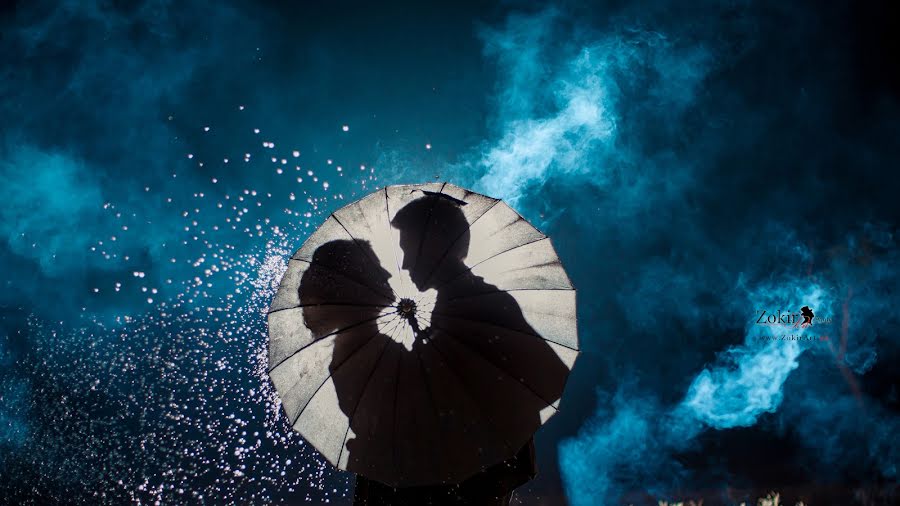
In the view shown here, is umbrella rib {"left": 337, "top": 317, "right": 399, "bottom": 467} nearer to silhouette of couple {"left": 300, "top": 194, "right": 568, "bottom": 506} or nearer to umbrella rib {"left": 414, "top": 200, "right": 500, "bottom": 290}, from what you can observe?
silhouette of couple {"left": 300, "top": 194, "right": 568, "bottom": 506}

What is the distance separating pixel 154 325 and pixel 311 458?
6297 mm

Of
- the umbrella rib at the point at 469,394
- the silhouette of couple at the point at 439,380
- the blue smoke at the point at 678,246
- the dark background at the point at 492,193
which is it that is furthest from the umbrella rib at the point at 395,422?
the blue smoke at the point at 678,246

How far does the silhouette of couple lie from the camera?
2.90m

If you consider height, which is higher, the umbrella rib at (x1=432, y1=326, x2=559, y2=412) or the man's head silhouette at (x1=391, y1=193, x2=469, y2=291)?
the man's head silhouette at (x1=391, y1=193, x2=469, y2=291)

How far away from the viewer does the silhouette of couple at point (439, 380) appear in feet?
9.51

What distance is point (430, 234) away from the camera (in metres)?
3.23

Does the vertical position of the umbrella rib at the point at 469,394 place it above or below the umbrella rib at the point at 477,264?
below

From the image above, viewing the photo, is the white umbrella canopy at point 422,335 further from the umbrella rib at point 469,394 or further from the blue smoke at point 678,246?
the blue smoke at point 678,246

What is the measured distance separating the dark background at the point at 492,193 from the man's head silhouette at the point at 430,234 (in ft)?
32.1

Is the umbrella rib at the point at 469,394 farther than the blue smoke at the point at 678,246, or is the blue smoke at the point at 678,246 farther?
the blue smoke at the point at 678,246

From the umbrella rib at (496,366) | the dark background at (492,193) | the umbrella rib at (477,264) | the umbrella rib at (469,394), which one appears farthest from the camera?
the dark background at (492,193)

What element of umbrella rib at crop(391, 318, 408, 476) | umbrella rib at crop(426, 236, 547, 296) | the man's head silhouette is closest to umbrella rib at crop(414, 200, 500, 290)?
the man's head silhouette

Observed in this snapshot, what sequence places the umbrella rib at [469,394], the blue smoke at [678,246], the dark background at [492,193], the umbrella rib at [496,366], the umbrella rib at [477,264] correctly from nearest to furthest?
the umbrella rib at [469,394] < the umbrella rib at [496,366] < the umbrella rib at [477,264] < the dark background at [492,193] < the blue smoke at [678,246]

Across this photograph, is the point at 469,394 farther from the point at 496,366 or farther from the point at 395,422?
the point at 395,422
